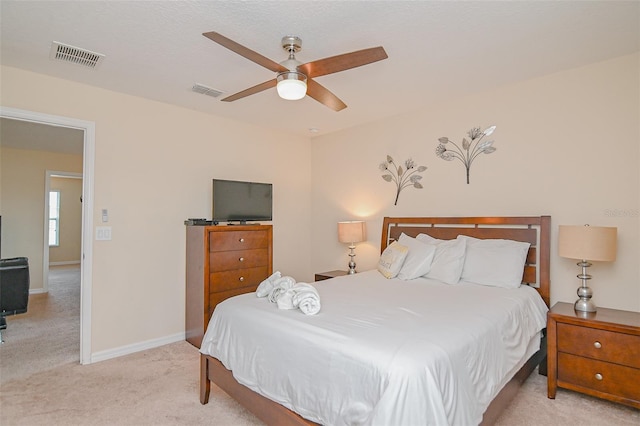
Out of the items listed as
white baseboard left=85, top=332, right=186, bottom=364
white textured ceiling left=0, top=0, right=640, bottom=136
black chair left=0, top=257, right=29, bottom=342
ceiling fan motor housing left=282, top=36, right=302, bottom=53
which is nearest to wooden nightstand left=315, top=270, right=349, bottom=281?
white baseboard left=85, top=332, right=186, bottom=364

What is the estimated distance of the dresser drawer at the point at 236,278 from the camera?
3540mm

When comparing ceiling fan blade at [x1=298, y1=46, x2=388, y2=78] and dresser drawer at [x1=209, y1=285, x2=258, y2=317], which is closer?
ceiling fan blade at [x1=298, y1=46, x2=388, y2=78]

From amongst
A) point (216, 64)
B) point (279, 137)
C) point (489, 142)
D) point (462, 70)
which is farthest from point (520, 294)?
point (279, 137)

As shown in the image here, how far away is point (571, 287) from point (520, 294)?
620mm

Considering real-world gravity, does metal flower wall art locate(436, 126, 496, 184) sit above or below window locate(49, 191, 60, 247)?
above

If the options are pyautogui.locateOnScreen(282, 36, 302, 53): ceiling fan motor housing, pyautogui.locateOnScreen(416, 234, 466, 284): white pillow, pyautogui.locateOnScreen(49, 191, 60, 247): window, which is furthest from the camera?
pyautogui.locateOnScreen(49, 191, 60, 247): window

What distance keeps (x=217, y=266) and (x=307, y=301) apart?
5.93 feet

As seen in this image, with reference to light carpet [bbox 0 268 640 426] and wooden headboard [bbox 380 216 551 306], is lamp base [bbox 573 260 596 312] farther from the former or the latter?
light carpet [bbox 0 268 640 426]

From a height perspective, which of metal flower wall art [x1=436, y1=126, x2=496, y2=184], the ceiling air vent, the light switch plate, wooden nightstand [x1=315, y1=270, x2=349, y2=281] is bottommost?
wooden nightstand [x1=315, y1=270, x2=349, y2=281]

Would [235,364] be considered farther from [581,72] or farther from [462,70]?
[581,72]

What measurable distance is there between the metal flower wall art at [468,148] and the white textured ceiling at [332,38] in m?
0.43

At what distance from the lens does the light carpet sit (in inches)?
86.0

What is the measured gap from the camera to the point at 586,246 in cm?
246

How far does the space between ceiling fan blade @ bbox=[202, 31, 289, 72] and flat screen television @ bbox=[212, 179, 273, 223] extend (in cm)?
200
